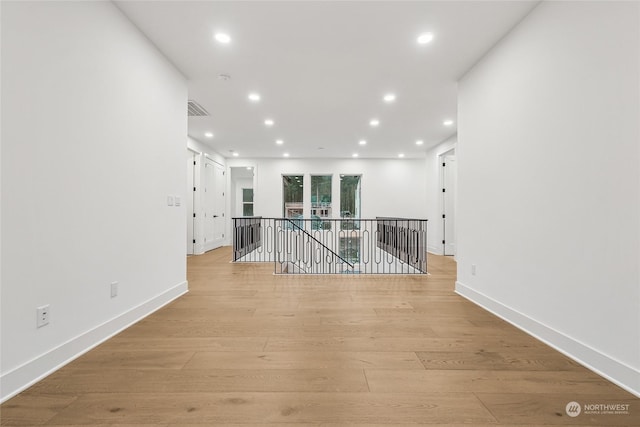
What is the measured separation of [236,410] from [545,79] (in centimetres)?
320

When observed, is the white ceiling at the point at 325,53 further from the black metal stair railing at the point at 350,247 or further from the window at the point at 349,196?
the window at the point at 349,196

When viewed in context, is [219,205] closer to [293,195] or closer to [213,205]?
[213,205]

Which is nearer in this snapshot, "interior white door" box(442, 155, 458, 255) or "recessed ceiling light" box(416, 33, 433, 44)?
"recessed ceiling light" box(416, 33, 433, 44)

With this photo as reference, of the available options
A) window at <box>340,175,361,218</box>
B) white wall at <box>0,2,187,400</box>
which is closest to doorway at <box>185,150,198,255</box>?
white wall at <box>0,2,187,400</box>

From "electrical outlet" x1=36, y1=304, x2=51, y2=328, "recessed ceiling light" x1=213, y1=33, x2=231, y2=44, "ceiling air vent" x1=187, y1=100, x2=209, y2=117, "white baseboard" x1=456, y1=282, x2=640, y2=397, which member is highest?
"ceiling air vent" x1=187, y1=100, x2=209, y2=117

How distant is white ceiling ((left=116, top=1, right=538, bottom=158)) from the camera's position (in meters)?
2.40

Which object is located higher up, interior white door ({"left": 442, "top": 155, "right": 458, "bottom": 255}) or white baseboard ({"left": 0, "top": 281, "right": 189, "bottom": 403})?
interior white door ({"left": 442, "top": 155, "right": 458, "bottom": 255})

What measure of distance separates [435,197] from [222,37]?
248 inches

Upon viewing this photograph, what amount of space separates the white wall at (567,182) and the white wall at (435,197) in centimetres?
427

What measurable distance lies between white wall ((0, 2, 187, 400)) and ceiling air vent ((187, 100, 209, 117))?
1470mm

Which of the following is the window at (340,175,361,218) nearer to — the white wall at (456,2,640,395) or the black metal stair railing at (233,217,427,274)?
the black metal stair railing at (233,217,427,274)

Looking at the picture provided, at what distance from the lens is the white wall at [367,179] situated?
8961mm

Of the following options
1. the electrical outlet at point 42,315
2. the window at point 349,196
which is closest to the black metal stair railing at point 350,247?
the window at point 349,196

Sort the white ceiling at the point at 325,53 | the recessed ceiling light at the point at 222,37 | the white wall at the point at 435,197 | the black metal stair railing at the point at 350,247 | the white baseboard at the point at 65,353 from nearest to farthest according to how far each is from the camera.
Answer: the white baseboard at the point at 65,353
the white ceiling at the point at 325,53
the recessed ceiling light at the point at 222,37
the black metal stair railing at the point at 350,247
the white wall at the point at 435,197
